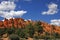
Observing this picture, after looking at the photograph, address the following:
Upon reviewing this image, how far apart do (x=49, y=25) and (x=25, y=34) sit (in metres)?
43.9

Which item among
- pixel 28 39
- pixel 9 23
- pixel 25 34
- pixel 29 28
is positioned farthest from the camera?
pixel 9 23

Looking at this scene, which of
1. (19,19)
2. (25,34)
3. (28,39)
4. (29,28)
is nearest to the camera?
(28,39)

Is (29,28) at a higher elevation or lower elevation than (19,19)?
lower

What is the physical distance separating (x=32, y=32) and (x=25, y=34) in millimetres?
4153

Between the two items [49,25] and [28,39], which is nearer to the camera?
[28,39]

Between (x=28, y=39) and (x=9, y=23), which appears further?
(x=9, y=23)

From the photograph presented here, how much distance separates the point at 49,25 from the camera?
12044 cm

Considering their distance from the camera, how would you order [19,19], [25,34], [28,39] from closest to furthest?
[28,39] → [25,34] → [19,19]

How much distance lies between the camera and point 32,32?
268ft

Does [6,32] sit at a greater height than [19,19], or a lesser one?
lesser

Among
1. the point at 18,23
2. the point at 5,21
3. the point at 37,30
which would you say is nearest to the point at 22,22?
the point at 18,23

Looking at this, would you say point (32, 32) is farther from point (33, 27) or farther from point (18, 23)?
point (18, 23)

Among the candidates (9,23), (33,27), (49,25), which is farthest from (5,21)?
(33,27)

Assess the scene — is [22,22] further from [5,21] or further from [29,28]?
[29,28]
